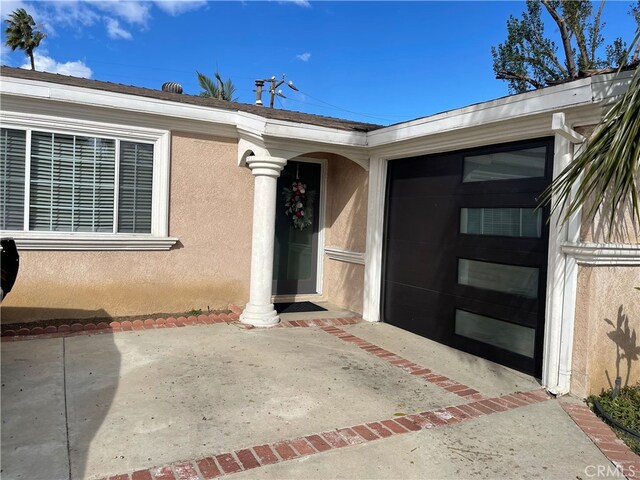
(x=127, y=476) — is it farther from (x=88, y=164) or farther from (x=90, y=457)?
(x=88, y=164)

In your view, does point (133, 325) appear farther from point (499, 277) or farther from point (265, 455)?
point (499, 277)

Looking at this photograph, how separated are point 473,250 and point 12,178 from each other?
17.5 feet

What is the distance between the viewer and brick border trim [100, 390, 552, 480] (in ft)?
8.66

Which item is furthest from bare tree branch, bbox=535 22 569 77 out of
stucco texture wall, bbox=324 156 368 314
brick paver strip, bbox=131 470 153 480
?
brick paver strip, bbox=131 470 153 480

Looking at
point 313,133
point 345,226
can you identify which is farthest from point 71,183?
point 345,226

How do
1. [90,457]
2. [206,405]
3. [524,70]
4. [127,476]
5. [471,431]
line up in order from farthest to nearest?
[524,70] < [206,405] < [471,431] < [90,457] < [127,476]

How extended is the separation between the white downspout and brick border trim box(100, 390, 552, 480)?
26cm

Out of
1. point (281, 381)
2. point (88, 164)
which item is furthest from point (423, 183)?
point (88, 164)

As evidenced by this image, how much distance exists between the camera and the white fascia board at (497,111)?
147 inches

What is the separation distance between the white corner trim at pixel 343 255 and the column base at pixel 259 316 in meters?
1.54

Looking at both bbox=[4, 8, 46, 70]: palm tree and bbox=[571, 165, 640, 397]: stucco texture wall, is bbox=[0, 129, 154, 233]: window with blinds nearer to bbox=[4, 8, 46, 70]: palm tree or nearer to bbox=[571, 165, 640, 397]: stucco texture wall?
bbox=[571, 165, 640, 397]: stucco texture wall

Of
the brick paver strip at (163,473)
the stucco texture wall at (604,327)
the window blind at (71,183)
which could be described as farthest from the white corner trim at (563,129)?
the window blind at (71,183)

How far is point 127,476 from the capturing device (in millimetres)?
2574

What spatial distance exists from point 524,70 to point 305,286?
13.5m
